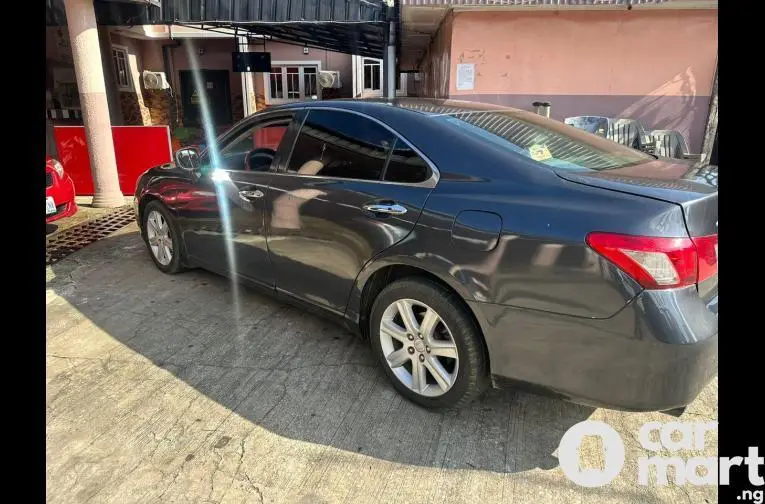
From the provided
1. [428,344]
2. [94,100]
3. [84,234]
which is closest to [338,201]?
[428,344]

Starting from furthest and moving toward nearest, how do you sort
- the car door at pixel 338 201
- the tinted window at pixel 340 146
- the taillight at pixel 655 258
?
the tinted window at pixel 340 146, the car door at pixel 338 201, the taillight at pixel 655 258

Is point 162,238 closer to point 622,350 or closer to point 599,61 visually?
point 622,350

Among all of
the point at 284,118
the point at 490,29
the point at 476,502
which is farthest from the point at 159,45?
the point at 476,502

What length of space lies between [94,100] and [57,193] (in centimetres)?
218

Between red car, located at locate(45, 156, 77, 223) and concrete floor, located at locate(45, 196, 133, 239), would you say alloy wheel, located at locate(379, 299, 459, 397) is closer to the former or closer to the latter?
red car, located at locate(45, 156, 77, 223)

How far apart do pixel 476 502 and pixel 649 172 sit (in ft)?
5.59

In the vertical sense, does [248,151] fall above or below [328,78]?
below

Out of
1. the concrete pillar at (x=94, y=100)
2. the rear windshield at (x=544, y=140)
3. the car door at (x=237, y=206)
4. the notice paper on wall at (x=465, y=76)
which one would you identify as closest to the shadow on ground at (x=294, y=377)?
the car door at (x=237, y=206)

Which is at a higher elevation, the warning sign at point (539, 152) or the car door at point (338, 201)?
the warning sign at point (539, 152)

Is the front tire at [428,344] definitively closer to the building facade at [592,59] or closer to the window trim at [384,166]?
the window trim at [384,166]

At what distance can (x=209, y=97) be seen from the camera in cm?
1852

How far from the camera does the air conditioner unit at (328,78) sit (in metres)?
16.9

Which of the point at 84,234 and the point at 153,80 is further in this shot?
the point at 153,80

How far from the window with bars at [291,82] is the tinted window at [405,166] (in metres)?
15.8
